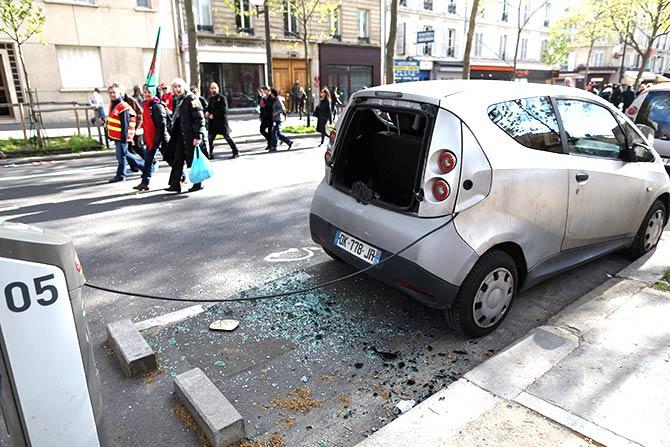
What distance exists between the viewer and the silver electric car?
3248 mm

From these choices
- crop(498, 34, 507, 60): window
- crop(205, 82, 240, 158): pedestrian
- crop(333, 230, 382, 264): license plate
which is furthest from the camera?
crop(498, 34, 507, 60): window

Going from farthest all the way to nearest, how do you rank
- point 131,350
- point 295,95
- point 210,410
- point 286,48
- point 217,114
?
1. point 286,48
2. point 295,95
3. point 217,114
4. point 131,350
5. point 210,410

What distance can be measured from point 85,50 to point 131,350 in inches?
887

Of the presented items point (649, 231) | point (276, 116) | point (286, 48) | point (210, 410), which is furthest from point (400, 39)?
point (210, 410)

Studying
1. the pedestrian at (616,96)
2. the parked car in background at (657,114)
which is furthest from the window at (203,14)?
the parked car in background at (657,114)

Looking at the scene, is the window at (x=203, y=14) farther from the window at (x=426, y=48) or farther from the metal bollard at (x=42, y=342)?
the metal bollard at (x=42, y=342)

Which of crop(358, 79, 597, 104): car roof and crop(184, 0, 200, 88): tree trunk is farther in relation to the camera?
crop(184, 0, 200, 88): tree trunk

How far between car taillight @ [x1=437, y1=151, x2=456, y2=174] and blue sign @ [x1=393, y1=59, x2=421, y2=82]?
111ft

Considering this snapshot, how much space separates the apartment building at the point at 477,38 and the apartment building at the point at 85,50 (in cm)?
1806

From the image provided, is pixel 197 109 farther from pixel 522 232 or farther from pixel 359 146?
pixel 522 232

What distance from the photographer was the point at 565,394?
275 cm

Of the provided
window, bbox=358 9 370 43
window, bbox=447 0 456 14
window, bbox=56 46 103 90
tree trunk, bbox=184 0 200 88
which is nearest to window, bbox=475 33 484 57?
window, bbox=447 0 456 14

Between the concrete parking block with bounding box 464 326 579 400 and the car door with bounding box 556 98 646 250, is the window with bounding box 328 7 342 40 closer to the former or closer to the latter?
the car door with bounding box 556 98 646 250

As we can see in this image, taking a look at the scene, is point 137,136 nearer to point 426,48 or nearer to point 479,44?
point 426,48
